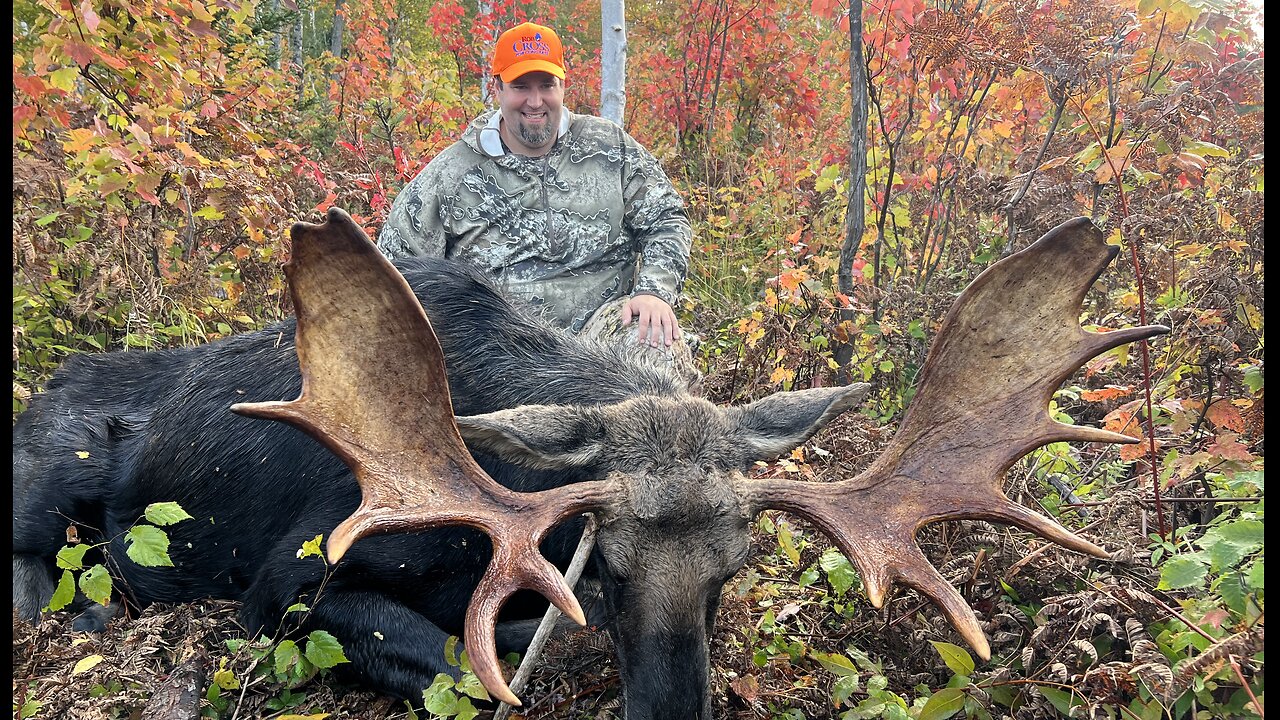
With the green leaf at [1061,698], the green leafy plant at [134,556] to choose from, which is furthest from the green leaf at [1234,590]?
the green leafy plant at [134,556]

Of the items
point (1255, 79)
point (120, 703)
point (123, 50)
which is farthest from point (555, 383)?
point (1255, 79)

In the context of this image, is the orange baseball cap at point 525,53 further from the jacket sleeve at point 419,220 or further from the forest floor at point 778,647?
the forest floor at point 778,647

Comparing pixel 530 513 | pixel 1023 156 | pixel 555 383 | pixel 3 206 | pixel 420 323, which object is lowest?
pixel 530 513

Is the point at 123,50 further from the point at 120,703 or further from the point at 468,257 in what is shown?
the point at 120,703

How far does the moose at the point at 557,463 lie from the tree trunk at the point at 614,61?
228 inches

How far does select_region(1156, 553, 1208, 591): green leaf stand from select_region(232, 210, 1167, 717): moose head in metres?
0.20

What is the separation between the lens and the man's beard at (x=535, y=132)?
19.6ft

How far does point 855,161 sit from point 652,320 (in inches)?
78.8

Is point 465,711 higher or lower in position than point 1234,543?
lower

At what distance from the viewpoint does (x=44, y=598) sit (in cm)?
453

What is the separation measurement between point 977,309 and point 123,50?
4.88m

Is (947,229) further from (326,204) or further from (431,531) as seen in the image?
(326,204)

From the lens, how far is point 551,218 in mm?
6043

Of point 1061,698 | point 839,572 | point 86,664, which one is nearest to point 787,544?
point 839,572
